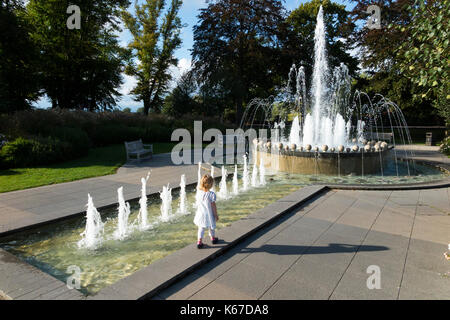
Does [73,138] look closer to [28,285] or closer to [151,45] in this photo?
[28,285]

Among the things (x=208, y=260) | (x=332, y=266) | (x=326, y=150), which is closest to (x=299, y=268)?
(x=332, y=266)

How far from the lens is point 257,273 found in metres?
3.85

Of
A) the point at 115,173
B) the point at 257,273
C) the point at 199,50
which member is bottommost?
the point at 257,273

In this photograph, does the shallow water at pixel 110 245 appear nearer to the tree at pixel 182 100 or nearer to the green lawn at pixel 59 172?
the green lawn at pixel 59 172

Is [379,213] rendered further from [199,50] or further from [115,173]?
[199,50]

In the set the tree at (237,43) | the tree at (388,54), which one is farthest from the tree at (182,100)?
the tree at (388,54)

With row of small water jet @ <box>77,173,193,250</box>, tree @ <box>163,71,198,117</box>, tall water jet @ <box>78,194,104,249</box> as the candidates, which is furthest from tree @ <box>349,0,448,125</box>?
tall water jet @ <box>78,194,104,249</box>

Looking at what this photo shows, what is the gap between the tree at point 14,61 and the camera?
15.9m

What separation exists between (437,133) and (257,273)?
3031 cm

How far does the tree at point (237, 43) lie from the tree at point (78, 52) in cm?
905

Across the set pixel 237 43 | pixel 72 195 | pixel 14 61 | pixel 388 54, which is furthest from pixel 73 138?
pixel 388 54

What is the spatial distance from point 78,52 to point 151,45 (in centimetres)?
1052

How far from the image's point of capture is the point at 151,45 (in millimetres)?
35625

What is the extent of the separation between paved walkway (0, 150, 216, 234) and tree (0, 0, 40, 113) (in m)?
9.01
